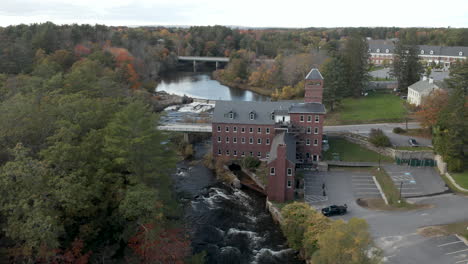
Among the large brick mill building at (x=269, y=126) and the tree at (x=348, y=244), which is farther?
the large brick mill building at (x=269, y=126)

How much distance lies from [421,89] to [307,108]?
29012mm

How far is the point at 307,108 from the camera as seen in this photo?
5103cm

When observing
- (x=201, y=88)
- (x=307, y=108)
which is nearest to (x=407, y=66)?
(x=307, y=108)

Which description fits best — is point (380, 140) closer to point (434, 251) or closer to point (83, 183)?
point (434, 251)

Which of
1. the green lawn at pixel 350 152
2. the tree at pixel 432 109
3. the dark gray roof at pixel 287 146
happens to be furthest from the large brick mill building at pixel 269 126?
the tree at pixel 432 109

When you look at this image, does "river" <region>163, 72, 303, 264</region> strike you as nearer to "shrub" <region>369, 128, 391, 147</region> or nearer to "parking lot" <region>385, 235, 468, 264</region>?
"parking lot" <region>385, 235, 468, 264</region>

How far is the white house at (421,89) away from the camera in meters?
65.6

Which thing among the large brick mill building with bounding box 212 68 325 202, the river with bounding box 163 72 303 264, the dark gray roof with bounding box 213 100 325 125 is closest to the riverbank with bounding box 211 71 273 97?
the river with bounding box 163 72 303 264

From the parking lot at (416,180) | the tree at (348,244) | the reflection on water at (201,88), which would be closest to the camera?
the tree at (348,244)

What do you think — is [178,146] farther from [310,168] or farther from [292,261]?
[292,261]

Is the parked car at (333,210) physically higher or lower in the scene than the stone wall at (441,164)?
lower

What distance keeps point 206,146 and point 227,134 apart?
905 cm

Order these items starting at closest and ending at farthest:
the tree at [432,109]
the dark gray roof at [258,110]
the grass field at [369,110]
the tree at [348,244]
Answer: the tree at [348,244], the dark gray roof at [258,110], the tree at [432,109], the grass field at [369,110]

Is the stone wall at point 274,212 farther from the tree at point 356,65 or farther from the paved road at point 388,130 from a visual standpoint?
the tree at point 356,65
